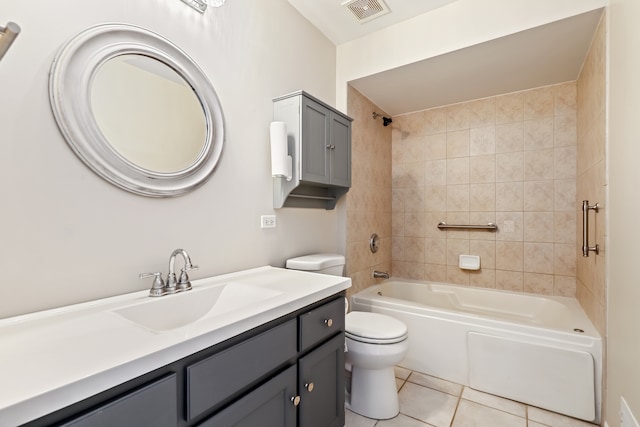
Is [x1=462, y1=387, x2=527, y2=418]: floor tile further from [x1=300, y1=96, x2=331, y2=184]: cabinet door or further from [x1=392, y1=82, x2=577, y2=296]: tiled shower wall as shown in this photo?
[x1=300, y1=96, x2=331, y2=184]: cabinet door

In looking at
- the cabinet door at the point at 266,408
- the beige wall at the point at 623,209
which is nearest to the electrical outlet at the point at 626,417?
the beige wall at the point at 623,209

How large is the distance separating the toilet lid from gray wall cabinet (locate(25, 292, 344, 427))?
30 cm

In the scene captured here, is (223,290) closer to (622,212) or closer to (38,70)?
(38,70)

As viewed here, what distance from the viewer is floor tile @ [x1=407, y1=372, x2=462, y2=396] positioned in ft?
6.58

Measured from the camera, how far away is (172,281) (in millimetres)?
1259

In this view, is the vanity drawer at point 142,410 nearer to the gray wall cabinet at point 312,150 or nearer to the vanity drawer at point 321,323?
the vanity drawer at point 321,323

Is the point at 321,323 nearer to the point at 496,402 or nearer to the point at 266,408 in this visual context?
the point at 266,408

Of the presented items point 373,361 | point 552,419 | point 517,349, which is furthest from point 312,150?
point 552,419

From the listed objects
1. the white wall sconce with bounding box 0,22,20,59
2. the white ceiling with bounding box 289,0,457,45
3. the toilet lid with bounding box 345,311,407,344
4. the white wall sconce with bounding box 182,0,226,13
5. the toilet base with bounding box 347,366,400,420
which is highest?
the white ceiling with bounding box 289,0,457,45

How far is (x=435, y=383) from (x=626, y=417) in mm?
1010

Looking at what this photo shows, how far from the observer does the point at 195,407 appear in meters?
0.81

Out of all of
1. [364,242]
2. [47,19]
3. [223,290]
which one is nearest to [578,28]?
[364,242]

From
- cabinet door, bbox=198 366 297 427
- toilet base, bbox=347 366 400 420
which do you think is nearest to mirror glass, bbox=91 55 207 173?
cabinet door, bbox=198 366 297 427

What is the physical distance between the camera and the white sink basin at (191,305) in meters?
1.10
